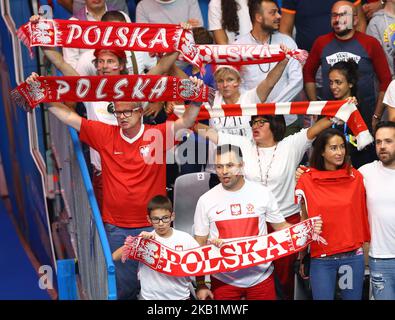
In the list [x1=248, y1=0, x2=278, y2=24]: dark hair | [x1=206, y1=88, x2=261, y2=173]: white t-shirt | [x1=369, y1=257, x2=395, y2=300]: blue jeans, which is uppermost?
[x1=248, y1=0, x2=278, y2=24]: dark hair

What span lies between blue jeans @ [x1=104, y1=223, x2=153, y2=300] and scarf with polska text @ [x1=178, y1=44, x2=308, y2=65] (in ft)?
6.02

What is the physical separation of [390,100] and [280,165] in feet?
4.53

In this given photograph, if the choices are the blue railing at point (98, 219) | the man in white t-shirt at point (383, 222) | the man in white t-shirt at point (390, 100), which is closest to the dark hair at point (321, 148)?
the man in white t-shirt at point (383, 222)

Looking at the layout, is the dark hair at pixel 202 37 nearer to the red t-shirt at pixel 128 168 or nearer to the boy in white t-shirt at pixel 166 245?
the red t-shirt at pixel 128 168

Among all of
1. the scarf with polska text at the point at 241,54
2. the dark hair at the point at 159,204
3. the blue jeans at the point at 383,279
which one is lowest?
the blue jeans at the point at 383,279

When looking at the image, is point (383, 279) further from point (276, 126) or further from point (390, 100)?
point (390, 100)

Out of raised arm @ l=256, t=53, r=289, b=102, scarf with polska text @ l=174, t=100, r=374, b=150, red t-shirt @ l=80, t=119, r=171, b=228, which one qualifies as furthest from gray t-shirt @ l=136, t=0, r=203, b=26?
red t-shirt @ l=80, t=119, r=171, b=228

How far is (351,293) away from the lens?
988 centimetres

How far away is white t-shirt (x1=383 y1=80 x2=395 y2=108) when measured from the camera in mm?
11078

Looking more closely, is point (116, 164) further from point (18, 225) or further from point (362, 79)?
point (18, 225)

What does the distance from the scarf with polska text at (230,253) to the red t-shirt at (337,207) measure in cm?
12

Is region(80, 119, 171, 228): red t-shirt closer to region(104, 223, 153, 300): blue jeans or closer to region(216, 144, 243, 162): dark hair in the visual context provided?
region(104, 223, 153, 300): blue jeans

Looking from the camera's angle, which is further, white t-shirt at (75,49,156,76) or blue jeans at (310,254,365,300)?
white t-shirt at (75,49,156,76)

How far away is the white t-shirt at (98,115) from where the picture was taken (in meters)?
10.7
